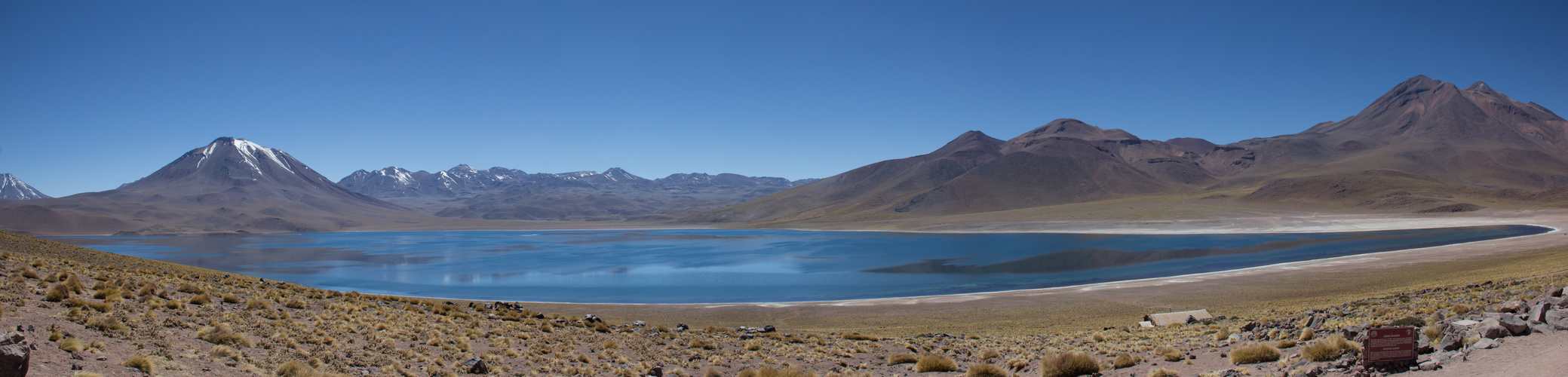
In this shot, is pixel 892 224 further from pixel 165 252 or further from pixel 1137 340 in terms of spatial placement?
pixel 1137 340

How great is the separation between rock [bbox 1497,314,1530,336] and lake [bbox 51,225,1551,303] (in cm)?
2637

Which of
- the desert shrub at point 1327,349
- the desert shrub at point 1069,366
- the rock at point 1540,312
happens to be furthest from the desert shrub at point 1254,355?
the rock at point 1540,312

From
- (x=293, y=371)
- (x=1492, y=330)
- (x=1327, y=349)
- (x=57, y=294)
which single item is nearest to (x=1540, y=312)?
(x=1492, y=330)

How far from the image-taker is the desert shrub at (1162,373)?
32.9 feet

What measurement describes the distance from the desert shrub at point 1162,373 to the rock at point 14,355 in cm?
1297

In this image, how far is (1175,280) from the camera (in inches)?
1395

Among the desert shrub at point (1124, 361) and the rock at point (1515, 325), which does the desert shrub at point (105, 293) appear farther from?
the rock at point (1515, 325)

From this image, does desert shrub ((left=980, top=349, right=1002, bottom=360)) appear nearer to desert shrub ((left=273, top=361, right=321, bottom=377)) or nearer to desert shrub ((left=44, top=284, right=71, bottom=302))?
desert shrub ((left=273, top=361, right=321, bottom=377))

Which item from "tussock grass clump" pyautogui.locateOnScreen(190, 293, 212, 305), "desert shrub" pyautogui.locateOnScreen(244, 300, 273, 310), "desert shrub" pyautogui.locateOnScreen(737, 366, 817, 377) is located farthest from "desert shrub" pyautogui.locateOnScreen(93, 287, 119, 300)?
"desert shrub" pyautogui.locateOnScreen(737, 366, 817, 377)

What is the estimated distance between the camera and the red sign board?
8.01 m

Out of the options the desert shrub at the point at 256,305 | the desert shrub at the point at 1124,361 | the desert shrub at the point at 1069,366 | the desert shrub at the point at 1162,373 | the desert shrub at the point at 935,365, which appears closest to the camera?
the desert shrub at the point at 1162,373

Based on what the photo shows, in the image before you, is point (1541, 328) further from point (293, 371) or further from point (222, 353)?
point (222, 353)

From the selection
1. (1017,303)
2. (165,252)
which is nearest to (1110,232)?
(1017,303)

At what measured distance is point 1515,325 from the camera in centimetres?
884
